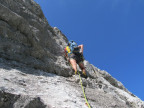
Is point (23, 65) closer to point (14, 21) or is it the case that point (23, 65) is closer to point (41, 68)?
point (41, 68)

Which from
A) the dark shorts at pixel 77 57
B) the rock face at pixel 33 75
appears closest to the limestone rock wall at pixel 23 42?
the rock face at pixel 33 75

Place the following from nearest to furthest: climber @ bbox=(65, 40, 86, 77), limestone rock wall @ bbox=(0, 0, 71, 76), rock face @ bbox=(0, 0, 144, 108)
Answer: rock face @ bbox=(0, 0, 144, 108) < limestone rock wall @ bbox=(0, 0, 71, 76) < climber @ bbox=(65, 40, 86, 77)

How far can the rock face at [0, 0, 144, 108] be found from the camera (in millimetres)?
3615

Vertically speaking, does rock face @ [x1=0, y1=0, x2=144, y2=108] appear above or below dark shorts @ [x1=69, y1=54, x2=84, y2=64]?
below

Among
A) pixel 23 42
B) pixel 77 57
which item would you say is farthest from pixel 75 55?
pixel 23 42

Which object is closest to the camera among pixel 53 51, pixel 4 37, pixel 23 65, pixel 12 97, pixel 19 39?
pixel 12 97

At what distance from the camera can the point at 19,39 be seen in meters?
6.61

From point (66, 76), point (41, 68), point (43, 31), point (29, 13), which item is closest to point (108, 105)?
point (66, 76)

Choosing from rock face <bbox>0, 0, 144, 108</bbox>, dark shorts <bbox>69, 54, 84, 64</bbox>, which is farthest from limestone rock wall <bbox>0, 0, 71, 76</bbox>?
dark shorts <bbox>69, 54, 84, 64</bbox>

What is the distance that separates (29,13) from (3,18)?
218 cm

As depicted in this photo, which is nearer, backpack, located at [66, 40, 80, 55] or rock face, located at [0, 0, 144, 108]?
rock face, located at [0, 0, 144, 108]

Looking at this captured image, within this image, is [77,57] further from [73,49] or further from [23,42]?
[23,42]

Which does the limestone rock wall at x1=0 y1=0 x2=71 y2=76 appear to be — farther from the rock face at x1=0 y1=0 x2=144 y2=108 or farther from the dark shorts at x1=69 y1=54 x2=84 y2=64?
the dark shorts at x1=69 y1=54 x2=84 y2=64

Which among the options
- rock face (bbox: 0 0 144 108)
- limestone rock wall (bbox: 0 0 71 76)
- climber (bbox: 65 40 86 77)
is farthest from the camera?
climber (bbox: 65 40 86 77)
